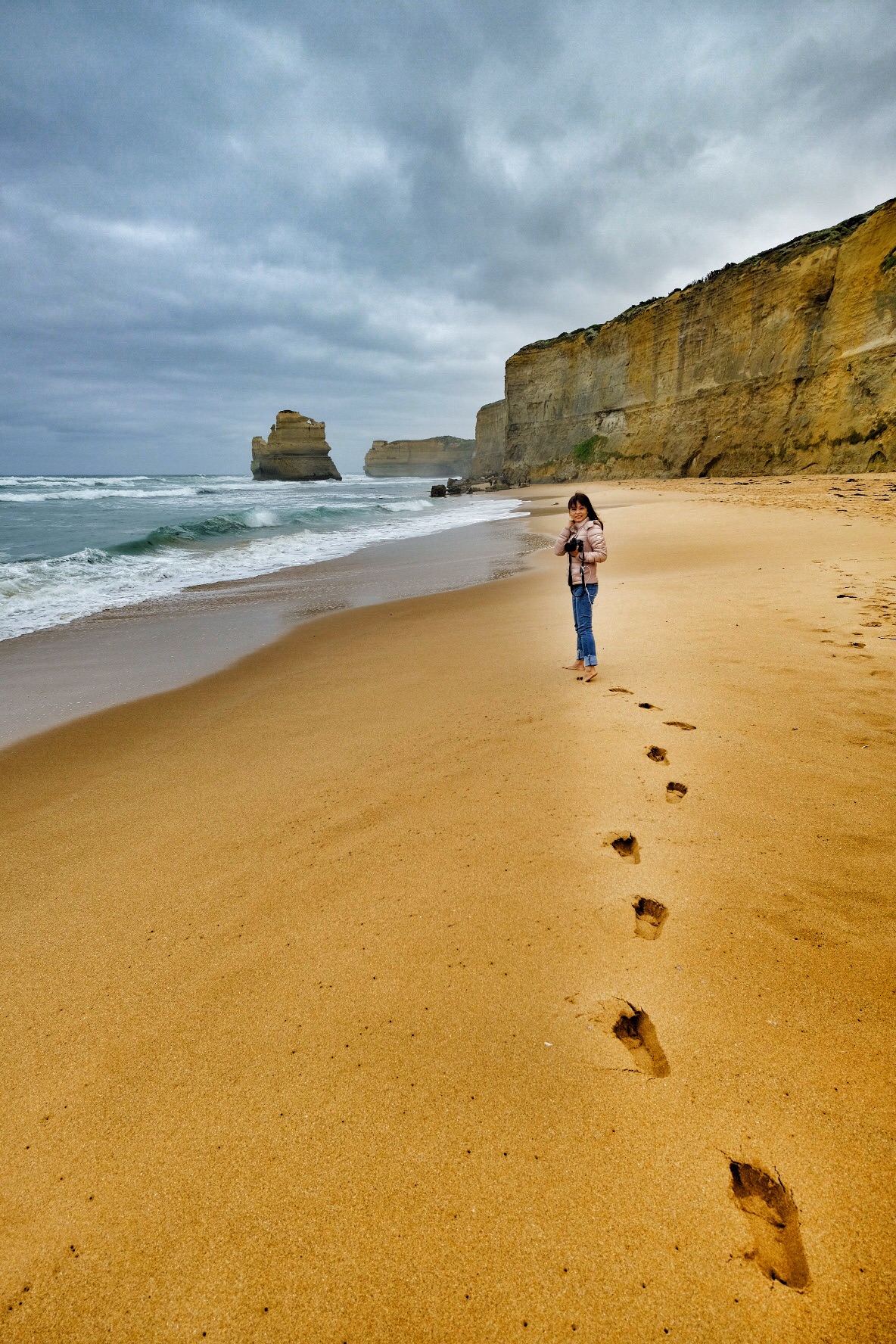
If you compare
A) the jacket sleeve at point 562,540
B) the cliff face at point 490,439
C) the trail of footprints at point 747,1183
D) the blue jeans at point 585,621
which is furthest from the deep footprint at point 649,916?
the cliff face at point 490,439

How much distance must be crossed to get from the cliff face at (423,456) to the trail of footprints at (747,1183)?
115 meters

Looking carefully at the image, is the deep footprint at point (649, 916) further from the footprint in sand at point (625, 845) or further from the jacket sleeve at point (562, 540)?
the jacket sleeve at point (562, 540)

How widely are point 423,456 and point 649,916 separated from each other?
12139 cm

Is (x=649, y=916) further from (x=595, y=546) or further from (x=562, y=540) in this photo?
(x=562, y=540)

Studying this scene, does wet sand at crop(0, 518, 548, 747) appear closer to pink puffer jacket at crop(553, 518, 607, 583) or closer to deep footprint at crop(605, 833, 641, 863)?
pink puffer jacket at crop(553, 518, 607, 583)

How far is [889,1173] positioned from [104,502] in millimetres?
39487

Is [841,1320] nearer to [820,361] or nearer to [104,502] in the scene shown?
[820,361]

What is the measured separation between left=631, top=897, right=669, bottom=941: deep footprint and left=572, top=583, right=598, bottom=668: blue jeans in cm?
247

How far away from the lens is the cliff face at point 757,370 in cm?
1661

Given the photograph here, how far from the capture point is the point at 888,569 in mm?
6391

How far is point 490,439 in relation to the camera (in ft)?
185

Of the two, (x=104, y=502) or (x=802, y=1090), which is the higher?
(x=104, y=502)

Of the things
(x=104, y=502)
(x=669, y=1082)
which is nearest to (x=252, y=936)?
(x=669, y=1082)

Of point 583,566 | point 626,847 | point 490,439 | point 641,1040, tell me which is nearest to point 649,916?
point 626,847
